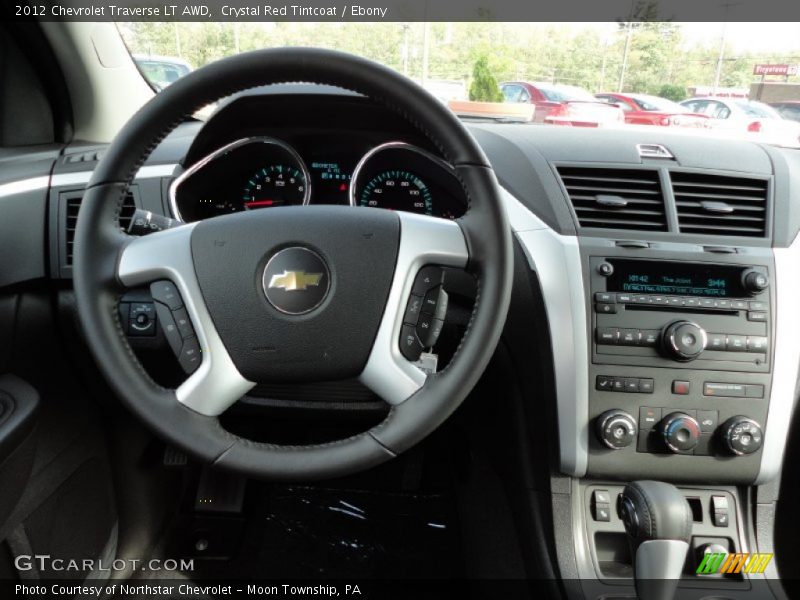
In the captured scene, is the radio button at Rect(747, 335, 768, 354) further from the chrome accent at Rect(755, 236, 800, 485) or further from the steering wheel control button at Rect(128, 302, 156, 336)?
the steering wheel control button at Rect(128, 302, 156, 336)

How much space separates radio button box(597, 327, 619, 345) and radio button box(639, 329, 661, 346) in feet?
→ 0.19

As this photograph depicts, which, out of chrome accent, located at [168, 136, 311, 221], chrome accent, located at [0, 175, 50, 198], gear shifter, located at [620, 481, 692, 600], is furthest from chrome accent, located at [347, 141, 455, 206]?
gear shifter, located at [620, 481, 692, 600]

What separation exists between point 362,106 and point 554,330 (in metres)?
0.72

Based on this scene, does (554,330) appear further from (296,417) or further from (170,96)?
(170,96)

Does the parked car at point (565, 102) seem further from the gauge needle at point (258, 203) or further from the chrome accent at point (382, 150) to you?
the gauge needle at point (258, 203)

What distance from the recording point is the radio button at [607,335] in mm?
1519

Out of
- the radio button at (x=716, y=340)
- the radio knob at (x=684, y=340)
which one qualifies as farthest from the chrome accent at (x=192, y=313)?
the radio button at (x=716, y=340)

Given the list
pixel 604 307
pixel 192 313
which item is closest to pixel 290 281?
pixel 192 313

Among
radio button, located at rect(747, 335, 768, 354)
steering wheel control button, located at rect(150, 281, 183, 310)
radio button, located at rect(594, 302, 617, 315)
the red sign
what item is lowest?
radio button, located at rect(747, 335, 768, 354)

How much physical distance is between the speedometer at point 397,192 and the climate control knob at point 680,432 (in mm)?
776

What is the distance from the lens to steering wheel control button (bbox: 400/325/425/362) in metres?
1.13

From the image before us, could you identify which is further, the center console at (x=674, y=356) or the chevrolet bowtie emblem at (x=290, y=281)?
the center console at (x=674, y=356)

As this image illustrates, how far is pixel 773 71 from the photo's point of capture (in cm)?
168

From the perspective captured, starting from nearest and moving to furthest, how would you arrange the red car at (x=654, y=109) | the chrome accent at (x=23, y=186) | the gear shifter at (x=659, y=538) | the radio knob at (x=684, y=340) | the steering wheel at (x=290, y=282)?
the steering wheel at (x=290, y=282), the gear shifter at (x=659, y=538), the radio knob at (x=684, y=340), the chrome accent at (x=23, y=186), the red car at (x=654, y=109)
